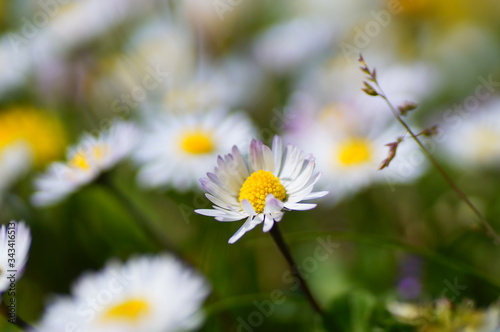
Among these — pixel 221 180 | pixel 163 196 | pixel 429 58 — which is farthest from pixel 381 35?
pixel 221 180

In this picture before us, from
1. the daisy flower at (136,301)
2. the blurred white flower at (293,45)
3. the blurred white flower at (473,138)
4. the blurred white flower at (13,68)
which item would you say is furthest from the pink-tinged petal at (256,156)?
the blurred white flower at (13,68)

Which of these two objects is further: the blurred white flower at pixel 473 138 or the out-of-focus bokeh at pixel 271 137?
the blurred white flower at pixel 473 138

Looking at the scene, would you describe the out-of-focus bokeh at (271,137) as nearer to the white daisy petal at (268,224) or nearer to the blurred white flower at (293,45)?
the blurred white flower at (293,45)

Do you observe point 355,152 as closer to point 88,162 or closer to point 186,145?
point 186,145

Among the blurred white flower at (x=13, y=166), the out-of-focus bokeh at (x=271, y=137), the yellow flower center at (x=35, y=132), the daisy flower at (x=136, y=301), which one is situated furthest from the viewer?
the yellow flower center at (x=35, y=132)

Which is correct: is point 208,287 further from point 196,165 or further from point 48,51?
point 48,51

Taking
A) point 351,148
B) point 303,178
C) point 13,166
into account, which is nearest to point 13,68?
point 13,166
